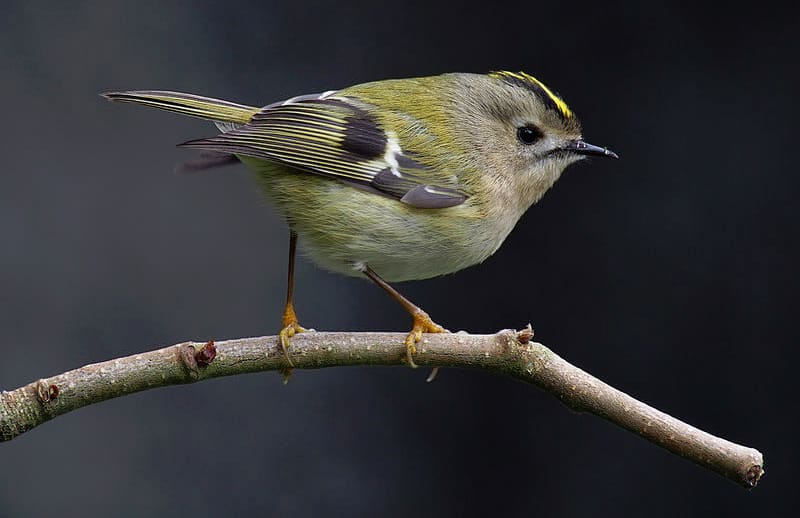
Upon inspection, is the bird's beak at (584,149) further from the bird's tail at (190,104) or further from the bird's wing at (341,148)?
the bird's tail at (190,104)

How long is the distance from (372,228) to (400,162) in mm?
140

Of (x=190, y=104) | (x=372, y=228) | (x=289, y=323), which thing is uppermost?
(x=190, y=104)

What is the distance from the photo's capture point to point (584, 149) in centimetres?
156

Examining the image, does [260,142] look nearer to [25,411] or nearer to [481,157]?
[481,157]

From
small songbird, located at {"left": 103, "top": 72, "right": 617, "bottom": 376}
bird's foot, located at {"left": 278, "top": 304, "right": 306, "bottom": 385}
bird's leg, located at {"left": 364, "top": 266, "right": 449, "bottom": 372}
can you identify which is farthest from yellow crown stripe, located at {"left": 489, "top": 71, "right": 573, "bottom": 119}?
bird's foot, located at {"left": 278, "top": 304, "right": 306, "bottom": 385}

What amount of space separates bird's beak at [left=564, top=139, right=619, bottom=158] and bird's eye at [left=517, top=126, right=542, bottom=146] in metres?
0.06

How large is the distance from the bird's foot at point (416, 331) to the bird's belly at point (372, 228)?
8 cm

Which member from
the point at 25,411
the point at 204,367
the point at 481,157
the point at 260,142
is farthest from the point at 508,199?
the point at 25,411

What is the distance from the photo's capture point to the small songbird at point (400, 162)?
142 centimetres

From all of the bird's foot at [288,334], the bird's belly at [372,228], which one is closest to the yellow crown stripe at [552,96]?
the bird's belly at [372,228]

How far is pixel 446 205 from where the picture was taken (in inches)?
56.6

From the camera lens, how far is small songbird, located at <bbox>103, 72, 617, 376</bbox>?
142cm

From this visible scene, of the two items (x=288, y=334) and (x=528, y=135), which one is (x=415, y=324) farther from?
(x=528, y=135)

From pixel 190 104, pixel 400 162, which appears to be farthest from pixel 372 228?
pixel 190 104
